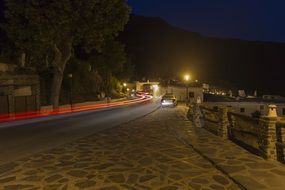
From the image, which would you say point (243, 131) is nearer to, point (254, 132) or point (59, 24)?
point (254, 132)

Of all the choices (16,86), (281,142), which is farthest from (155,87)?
(281,142)

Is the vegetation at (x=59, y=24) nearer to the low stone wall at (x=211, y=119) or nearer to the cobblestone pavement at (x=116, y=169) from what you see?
the low stone wall at (x=211, y=119)

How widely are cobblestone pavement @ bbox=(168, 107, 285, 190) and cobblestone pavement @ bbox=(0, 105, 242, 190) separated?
0.84ft

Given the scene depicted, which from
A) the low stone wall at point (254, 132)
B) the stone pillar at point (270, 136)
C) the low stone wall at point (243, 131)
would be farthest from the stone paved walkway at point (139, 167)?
the low stone wall at point (243, 131)

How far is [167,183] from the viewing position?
27.6ft

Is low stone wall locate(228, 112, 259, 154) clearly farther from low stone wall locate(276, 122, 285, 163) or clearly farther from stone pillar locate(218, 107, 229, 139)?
low stone wall locate(276, 122, 285, 163)

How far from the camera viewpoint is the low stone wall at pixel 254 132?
10.4m

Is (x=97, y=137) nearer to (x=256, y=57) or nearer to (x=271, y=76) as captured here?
(x=271, y=76)

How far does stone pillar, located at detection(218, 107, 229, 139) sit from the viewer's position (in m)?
15.4

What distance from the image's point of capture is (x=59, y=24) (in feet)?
107

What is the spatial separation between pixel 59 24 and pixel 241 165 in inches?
1057

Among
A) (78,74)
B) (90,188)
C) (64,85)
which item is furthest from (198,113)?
(78,74)

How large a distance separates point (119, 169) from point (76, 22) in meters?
27.2

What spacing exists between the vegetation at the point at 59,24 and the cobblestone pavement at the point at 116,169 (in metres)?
20.9
